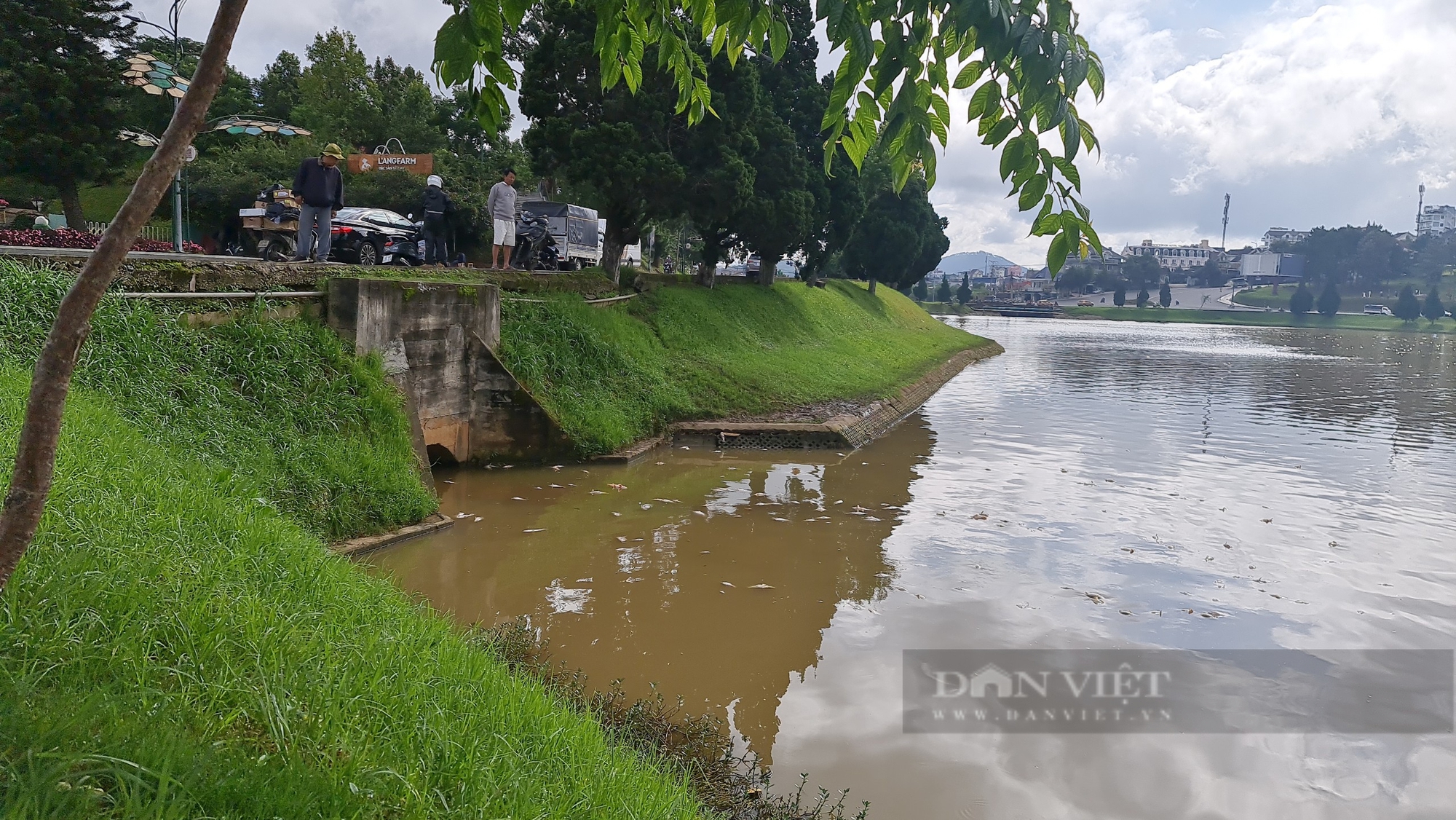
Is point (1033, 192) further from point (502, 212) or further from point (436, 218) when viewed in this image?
point (436, 218)

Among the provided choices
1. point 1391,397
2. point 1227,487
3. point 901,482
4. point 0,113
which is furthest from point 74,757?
point 1391,397

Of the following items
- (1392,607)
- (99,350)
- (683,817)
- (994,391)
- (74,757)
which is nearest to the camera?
(74,757)

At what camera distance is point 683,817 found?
415 centimetres

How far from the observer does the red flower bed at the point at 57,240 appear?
52.5 feet

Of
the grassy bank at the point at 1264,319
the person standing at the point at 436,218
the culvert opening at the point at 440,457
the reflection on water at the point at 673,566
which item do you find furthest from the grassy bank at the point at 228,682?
the grassy bank at the point at 1264,319

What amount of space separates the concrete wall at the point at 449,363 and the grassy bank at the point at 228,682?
3.84 m

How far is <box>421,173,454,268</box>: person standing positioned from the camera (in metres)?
17.0

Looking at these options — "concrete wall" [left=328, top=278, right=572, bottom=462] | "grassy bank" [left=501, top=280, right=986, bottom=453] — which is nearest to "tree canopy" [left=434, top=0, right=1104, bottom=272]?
"concrete wall" [left=328, top=278, right=572, bottom=462]

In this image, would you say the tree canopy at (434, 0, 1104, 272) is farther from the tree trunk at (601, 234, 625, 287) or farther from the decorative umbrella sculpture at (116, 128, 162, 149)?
the tree trunk at (601, 234, 625, 287)

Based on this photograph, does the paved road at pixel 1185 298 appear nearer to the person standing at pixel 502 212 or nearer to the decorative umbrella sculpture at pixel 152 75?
the person standing at pixel 502 212

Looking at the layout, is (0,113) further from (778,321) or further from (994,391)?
(994,391)

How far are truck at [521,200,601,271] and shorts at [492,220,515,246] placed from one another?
5922 mm

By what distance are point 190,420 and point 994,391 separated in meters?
24.2

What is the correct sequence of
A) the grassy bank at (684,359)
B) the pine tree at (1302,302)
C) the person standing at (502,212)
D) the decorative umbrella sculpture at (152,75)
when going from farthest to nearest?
1. the pine tree at (1302,302)
2. the person standing at (502,212)
3. the grassy bank at (684,359)
4. the decorative umbrella sculpture at (152,75)
